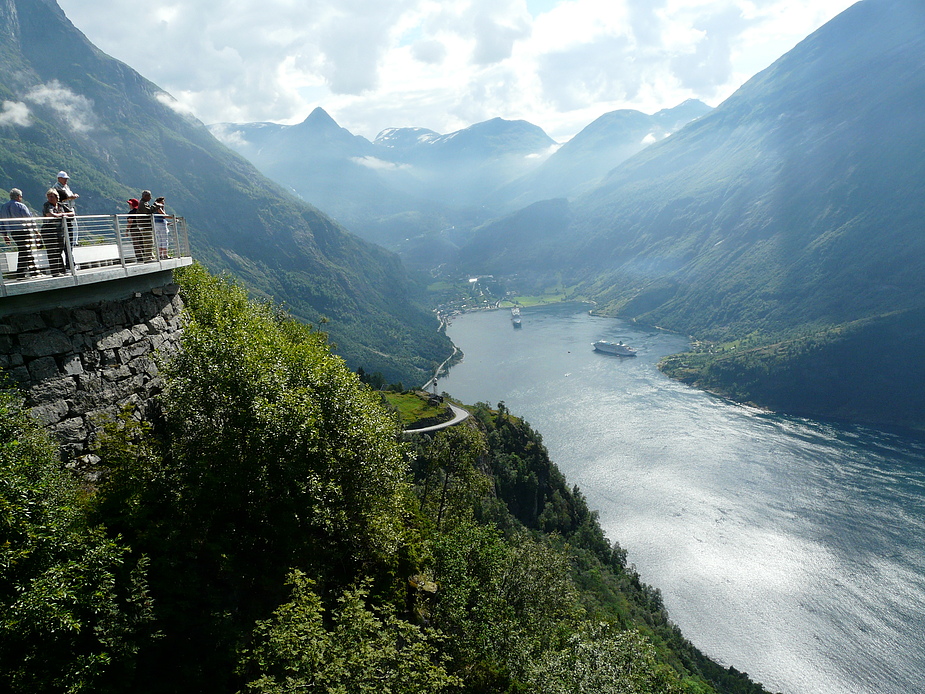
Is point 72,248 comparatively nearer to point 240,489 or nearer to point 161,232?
point 161,232

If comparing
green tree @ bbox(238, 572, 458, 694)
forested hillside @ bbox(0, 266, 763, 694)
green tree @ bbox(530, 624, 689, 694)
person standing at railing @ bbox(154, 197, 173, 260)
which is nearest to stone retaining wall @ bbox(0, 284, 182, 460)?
forested hillside @ bbox(0, 266, 763, 694)

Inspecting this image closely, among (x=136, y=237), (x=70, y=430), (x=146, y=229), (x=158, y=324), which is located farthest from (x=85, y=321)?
(x=146, y=229)

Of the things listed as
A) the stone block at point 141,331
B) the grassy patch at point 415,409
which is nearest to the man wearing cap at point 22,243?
the stone block at point 141,331

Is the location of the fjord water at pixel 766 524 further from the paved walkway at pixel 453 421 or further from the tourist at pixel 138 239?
the tourist at pixel 138 239

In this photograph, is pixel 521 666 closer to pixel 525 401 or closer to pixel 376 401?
pixel 376 401

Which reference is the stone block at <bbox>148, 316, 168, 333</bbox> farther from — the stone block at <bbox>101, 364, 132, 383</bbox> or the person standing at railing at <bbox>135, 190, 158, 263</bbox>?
the stone block at <bbox>101, 364, 132, 383</bbox>

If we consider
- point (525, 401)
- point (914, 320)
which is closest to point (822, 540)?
point (525, 401)
